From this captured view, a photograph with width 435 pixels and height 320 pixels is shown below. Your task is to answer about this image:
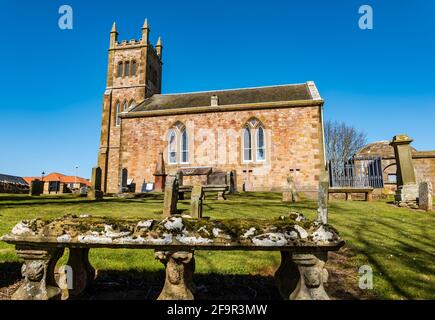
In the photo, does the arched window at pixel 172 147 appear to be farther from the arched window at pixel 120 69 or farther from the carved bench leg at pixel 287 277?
the carved bench leg at pixel 287 277

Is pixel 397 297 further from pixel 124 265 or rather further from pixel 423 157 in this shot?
pixel 423 157

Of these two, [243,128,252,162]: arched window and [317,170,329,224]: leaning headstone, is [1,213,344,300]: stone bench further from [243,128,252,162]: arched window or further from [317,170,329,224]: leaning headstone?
[243,128,252,162]: arched window

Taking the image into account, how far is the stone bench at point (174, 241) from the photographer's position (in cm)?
268

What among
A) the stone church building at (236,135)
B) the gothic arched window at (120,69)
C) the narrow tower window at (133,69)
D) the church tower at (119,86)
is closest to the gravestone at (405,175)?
the stone church building at (236,135)

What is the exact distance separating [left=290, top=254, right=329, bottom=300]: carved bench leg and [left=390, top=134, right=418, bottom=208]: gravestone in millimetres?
13159

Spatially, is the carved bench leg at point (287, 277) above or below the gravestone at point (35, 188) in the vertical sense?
below

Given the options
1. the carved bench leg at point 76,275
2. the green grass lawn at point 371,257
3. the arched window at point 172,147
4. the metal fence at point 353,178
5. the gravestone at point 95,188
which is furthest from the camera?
the arched window at point 172,147

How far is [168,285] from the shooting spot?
287cm

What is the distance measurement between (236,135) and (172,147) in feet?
19.7

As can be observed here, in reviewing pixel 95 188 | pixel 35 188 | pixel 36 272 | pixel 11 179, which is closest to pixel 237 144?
pixel 95 188

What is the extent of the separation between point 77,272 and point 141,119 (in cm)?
2525

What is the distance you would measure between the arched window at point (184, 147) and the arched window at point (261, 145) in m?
6.33

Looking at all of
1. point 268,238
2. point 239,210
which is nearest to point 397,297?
point 268,238

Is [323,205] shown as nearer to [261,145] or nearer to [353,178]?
[353,178]
